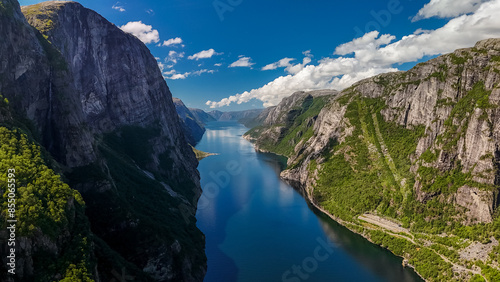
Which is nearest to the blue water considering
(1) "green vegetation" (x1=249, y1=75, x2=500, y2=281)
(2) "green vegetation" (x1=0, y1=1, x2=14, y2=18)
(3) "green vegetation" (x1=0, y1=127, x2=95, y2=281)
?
(1) "green vegetation" (x1=249, y1=75, x2=500, y2=281)

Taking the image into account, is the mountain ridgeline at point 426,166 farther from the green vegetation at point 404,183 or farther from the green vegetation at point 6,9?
the green vegetation at point 6,9

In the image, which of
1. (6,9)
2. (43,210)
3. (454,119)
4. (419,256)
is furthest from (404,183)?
(6,9)

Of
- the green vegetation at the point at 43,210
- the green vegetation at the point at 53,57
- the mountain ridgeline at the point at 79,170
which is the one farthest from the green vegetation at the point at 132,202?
the green vegetation at the point at 53,57

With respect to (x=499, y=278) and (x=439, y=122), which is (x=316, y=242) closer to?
(x=499, y=278)

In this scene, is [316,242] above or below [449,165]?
below

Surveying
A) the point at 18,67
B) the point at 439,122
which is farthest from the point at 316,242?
the point at 18,67

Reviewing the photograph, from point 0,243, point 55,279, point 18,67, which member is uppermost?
point 18,67
